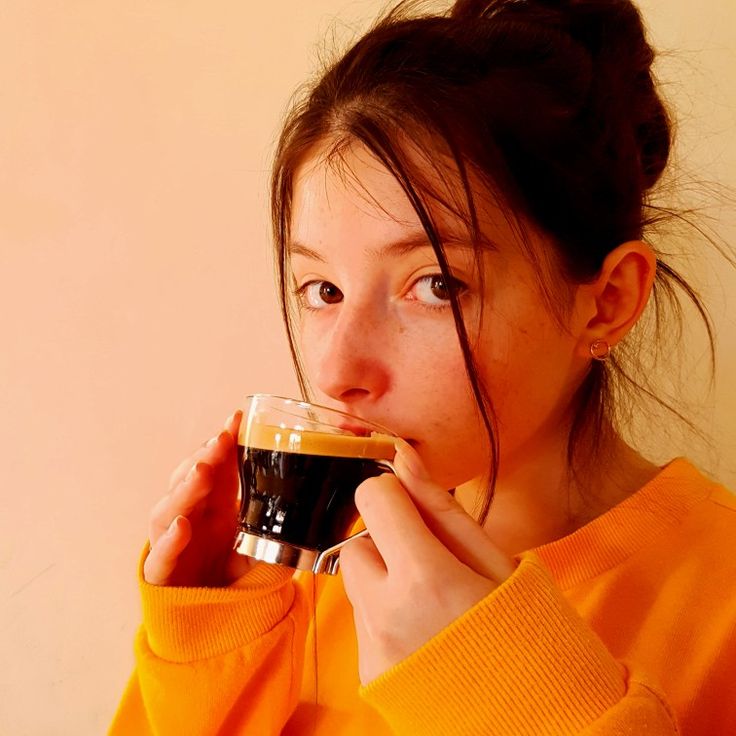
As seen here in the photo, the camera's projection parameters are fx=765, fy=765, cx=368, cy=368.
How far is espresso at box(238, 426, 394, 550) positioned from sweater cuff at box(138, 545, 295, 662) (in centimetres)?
21

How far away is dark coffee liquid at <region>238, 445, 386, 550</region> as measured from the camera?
0.72 m

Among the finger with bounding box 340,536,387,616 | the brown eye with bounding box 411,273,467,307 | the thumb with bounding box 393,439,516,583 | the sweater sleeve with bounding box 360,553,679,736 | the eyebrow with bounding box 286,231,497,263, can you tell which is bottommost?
the sweater sleeve with bounding box 360,553,679,736

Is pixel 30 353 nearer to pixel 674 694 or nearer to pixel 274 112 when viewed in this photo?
pixel 274 112

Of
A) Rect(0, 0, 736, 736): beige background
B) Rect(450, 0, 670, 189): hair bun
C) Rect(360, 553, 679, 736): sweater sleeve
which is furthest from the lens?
Rect(0, 0, 736, 736): beige background

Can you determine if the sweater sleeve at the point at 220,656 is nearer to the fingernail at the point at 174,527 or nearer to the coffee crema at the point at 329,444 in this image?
the fingernail at the point at 174,527

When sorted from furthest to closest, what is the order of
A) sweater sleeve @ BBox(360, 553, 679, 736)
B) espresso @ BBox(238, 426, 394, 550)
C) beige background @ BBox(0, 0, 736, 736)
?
beige background @ BBox(0, 0, 736, 736) < espresso @ BBox(238, 426, 394, 550) < sweater sleeve @ BBox(360, 553, 679, 736)

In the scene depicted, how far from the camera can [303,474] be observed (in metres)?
0.73

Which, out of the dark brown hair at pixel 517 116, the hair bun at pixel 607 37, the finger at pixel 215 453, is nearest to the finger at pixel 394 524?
the dark brown hair at pixel 517 116

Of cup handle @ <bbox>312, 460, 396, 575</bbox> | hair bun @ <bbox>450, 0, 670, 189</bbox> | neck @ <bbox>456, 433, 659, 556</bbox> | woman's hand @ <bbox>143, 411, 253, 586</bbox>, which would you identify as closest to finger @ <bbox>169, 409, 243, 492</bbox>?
woman's hand @ <bbox>143, 411, 253, 586</bbox>

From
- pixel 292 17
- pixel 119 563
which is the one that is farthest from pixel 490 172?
pixel 119 563

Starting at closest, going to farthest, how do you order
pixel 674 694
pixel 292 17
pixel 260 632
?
pixel 674 694
pixel 260 632
pixel 292 17

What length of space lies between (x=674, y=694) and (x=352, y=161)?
2.22 ft

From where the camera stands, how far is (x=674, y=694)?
0.82 metres

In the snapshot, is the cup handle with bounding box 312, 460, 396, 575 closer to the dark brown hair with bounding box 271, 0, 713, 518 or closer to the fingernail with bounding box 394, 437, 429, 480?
the fingernail with bounding box 394, 437, 429, 480
